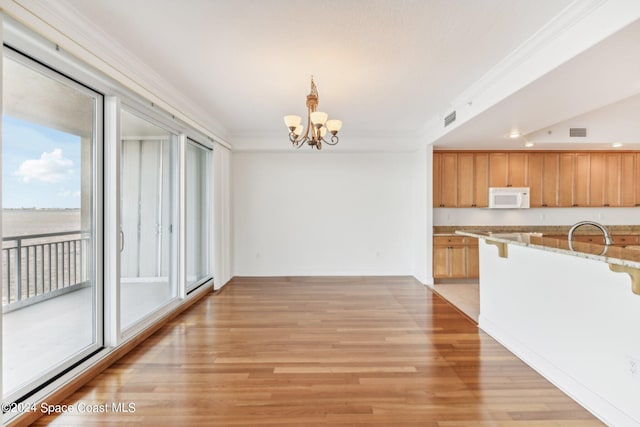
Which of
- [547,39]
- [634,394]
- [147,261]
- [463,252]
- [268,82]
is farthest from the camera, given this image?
[463,252]

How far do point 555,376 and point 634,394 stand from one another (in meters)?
0.57

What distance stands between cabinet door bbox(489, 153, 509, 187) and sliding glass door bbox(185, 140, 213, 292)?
503 centimetres

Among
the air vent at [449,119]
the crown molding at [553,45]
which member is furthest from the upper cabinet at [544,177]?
the crown molding at [553,45]

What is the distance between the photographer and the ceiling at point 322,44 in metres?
1.97

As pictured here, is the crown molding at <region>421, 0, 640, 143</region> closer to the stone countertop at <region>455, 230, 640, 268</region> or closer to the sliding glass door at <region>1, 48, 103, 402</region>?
the stone countertop at <region>455, 230, 640, 268</region>

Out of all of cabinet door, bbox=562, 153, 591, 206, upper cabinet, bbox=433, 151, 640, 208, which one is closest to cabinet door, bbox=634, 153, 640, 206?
upper cabinet, bbox=433, 151, 640, 208

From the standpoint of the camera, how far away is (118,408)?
200 centimetres

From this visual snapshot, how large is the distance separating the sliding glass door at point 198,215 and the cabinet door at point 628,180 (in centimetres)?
723

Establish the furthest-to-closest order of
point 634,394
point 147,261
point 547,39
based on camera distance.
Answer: point 147,261 < point 547,39 < point 634,394

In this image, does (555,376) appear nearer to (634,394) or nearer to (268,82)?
(634,394)

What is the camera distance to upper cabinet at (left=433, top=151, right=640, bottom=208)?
515 centimetres

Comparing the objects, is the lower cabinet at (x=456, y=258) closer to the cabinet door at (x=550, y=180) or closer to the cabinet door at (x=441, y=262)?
the cabinet door at (x=441, y=262)

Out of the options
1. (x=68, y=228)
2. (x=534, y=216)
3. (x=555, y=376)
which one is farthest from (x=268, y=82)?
(x=534, y=216)

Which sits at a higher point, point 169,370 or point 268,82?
point 268,82
